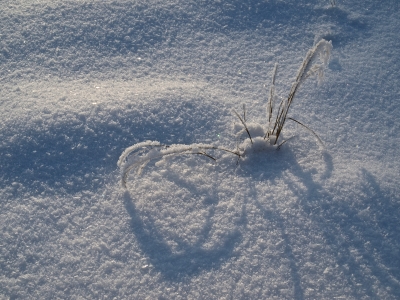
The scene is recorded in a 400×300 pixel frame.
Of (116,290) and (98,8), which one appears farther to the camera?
(98,8)

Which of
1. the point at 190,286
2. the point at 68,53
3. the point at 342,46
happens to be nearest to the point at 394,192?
the point at 190,286

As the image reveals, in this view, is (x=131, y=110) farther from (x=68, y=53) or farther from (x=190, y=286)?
(x=190, y=286)

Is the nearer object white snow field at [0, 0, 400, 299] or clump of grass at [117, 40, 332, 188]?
white snow field at [0, 0, 400, 299]

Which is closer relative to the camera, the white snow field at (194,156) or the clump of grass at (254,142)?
the white snow field at (194,156)
